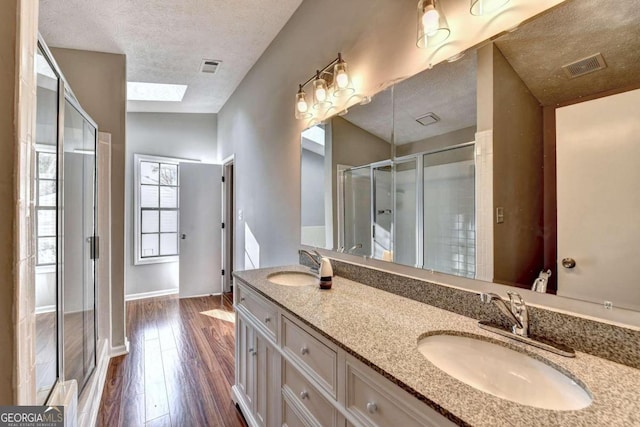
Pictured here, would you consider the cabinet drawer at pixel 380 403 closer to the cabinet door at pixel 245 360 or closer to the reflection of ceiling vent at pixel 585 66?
the cabinet door at pixel 245 360

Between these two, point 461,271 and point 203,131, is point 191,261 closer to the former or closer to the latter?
point 203,131

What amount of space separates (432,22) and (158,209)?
4304 millimetres

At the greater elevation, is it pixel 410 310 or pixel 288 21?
pixel 288 21

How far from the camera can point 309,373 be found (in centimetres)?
111

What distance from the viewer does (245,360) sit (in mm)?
1797

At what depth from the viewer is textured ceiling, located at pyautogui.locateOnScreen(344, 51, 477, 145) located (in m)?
1.18

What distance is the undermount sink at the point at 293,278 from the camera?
6.36 feet

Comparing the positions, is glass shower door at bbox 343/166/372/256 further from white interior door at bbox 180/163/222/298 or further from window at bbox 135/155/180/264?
window at bbox 135/155/180/264

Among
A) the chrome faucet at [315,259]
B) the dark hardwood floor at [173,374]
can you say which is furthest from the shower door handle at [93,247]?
the chrome faucet at [315,259]

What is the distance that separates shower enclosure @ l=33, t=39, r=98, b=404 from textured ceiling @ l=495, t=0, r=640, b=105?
1.46m

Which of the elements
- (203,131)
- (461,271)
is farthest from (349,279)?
(203,131)

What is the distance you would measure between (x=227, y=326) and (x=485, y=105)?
3158 mm

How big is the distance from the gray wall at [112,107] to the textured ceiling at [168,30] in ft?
0.33

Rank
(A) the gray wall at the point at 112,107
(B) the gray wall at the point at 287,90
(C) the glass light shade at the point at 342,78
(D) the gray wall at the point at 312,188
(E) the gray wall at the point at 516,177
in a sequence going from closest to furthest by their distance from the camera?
(E) the gray wall at the point at 516,177 → (B) the gray wall at the point at 287,90 → (C) the glass light shade at the point at 342,78 → (D) the gray wall at the point at 312,188 → (A) the gray wall at the point at 112,107
